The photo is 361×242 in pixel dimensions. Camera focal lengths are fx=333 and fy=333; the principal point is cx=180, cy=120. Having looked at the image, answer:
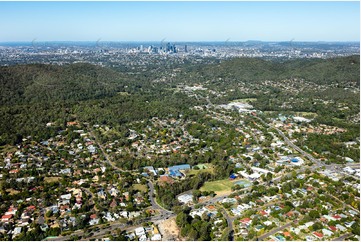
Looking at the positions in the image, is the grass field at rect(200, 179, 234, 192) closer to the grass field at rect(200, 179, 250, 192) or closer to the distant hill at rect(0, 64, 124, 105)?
the grass field at rect(200, 179, 250, 192)

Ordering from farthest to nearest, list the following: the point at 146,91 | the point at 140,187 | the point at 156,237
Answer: the point at 146,91
the point at 140,187
the point at 156,237

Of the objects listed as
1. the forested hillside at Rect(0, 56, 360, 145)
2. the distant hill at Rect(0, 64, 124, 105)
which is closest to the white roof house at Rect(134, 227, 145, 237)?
the forested hillside at Rect(0, 56, 360, 145)

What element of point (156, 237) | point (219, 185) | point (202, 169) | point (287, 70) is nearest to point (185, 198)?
point (219, 185)

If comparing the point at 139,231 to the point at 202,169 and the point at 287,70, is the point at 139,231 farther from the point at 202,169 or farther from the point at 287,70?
the point at 287,70

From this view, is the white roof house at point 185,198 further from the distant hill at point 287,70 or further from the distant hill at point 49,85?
the distant hill at point 287,70

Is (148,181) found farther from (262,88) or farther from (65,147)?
(262,88)

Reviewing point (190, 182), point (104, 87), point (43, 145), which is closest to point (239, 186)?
point (190, 182)

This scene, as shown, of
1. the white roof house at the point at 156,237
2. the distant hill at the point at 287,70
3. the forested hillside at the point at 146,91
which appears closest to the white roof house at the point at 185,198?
the white roof house at the point at 156,237

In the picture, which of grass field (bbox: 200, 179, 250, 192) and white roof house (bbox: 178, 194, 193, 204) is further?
grass field (bbox: 200, 179, 250, 192)

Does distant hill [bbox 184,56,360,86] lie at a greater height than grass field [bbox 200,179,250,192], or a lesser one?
greater
